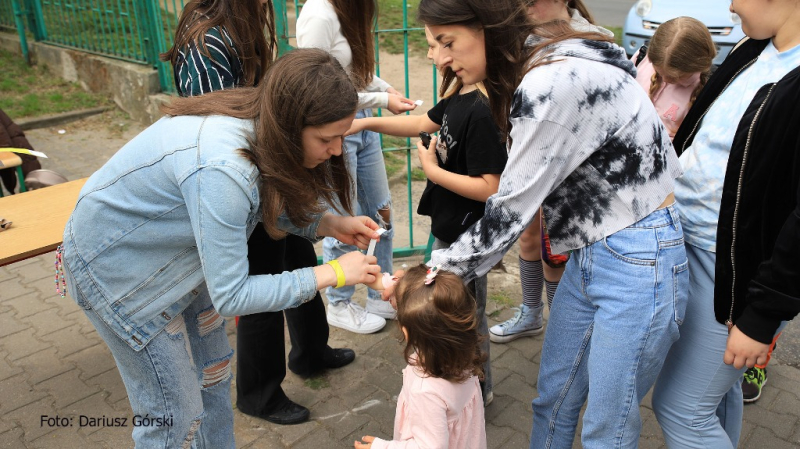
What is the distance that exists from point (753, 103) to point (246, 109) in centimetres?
133

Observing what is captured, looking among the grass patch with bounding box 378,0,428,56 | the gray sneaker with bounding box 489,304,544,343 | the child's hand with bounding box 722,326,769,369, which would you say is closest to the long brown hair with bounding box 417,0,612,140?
the child's hand with bounding box 722,326,769,369

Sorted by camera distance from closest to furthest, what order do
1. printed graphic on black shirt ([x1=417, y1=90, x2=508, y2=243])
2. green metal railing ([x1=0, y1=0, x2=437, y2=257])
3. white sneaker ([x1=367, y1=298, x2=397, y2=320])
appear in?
printed graphic on black shirt ([x1=417, y1=90, x2=508, y2=243]) < white sneaker ([x1=367, y1=298, x2=397, y2=320]) < green metal railing ([x1=0, y1=0, x2=437, y2=257])

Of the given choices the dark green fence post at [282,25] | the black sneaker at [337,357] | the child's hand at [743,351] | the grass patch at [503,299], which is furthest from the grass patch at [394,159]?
the child's hand at [743,351]

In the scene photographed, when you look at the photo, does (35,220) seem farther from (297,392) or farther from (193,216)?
(193,216)

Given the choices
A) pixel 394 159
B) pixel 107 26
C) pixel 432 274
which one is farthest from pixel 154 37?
pixel 432 274

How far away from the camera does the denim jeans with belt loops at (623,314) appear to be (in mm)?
1769

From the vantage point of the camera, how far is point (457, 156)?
2.36 metres

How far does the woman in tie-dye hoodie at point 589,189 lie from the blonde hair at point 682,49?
4.57 ft

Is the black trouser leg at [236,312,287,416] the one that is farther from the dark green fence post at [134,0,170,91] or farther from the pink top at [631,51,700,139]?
the dark green fence post at [134,0,170,91]

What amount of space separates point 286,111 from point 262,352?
1300mm

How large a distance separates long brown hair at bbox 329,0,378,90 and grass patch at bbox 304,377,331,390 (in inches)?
53.3

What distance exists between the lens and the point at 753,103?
5.68 ft

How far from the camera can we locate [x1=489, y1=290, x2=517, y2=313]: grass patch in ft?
12.3

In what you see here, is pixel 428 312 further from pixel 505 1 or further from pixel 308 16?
pixel 308 16
